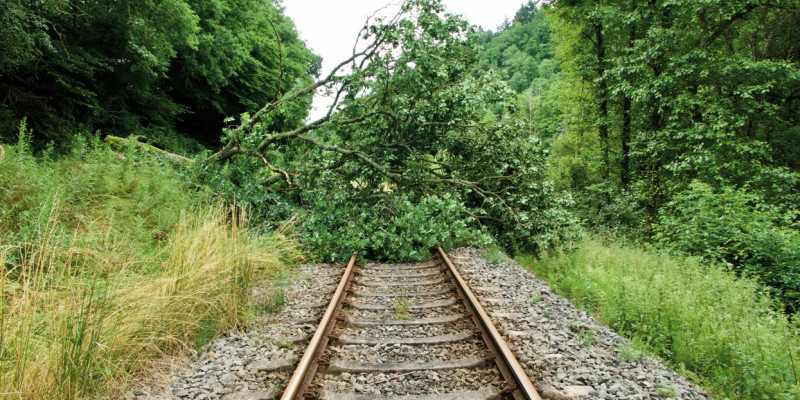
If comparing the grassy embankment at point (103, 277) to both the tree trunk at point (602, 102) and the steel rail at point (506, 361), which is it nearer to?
the steel rail at point (506, 361)

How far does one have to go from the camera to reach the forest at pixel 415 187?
324cm

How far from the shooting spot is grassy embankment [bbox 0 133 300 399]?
7.92 feet

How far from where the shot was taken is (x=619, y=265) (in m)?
5.94

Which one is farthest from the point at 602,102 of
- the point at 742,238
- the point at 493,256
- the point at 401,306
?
the point at 401,306

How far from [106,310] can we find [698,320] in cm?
550

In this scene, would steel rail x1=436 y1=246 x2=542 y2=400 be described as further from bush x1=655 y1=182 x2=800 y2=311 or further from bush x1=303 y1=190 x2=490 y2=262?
bush x1=655 y1=182 x2=800 y2=311

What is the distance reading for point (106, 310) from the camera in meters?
2.69

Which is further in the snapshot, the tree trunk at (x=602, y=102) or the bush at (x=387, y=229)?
the tree trunk at (x=602, y=102)

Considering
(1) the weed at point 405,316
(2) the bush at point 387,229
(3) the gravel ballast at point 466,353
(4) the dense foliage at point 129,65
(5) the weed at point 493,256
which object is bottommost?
(3) the gravel ballast at point 466,353

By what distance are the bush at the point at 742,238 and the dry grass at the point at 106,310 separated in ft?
24.2

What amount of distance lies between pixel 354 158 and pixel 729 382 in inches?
304

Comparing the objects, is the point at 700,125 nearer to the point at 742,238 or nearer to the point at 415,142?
the point at 742,238

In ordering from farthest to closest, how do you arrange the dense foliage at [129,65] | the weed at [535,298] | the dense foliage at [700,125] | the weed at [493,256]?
the dense foliage at [129,65], the dense foliage at [700,125], the weed at [493,256], the weed at [535,298]

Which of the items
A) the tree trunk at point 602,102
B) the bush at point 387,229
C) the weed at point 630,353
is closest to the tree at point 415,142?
the bush at point 387,229
